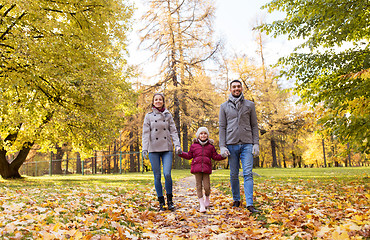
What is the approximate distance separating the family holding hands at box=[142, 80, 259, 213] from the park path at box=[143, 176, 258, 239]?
21 centimetres

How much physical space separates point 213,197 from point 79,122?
670 cm

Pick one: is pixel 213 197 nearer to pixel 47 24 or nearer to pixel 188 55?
pixel 47 24

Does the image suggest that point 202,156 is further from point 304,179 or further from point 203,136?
point 304,179

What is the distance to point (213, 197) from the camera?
6.37 metres

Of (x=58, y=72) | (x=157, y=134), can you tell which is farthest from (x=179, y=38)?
(x=157, y=134)

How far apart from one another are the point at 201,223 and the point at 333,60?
635 centimetres

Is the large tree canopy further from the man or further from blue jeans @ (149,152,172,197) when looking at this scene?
blue jeans @ (149,152,172,197)

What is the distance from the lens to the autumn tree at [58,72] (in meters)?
9.00

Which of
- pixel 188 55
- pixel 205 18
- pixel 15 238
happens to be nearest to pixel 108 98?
pixel 15 238

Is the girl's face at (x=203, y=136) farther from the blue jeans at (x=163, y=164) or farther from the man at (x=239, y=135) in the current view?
the blue jeans at (x=163, y=164)

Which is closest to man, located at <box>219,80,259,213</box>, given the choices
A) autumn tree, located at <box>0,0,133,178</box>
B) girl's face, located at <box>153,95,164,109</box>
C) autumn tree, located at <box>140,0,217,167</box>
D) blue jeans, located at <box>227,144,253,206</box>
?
blue jeans, located at <box>227,144,253,206</box>

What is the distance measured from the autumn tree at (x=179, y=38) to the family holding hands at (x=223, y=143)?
625 inches

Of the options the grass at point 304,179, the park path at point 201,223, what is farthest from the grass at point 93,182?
the park path at point 201,223

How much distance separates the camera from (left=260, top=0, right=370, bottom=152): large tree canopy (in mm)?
6672
